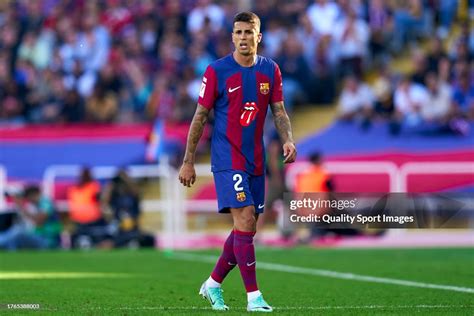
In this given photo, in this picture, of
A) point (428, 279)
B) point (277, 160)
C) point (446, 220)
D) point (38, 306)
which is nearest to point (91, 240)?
point (277, 160)

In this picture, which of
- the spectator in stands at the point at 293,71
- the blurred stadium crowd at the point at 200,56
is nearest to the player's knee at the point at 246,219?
the blurred stadium crowd at the point at 200,56

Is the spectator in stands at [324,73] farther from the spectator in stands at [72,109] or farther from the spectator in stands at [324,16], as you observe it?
the spectator in stands at [72,109]

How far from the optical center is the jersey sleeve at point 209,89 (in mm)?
9258

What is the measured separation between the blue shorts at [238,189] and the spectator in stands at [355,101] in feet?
47.7

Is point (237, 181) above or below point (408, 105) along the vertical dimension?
below

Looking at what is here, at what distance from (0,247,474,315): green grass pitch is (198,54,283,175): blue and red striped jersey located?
112 centimetres

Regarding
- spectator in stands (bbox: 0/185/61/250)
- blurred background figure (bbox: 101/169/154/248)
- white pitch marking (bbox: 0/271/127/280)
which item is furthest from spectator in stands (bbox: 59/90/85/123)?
white pitch marking (bbox: 0/271/127/280)

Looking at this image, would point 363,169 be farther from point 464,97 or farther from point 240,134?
point 240,134

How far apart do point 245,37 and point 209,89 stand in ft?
1.57

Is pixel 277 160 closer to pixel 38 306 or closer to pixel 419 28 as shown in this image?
pixel 419 28

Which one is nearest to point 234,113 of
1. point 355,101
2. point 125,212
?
point 125,212

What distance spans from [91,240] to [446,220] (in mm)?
7138

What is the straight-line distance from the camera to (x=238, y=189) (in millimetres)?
9125

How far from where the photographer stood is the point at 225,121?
9.30 meters
